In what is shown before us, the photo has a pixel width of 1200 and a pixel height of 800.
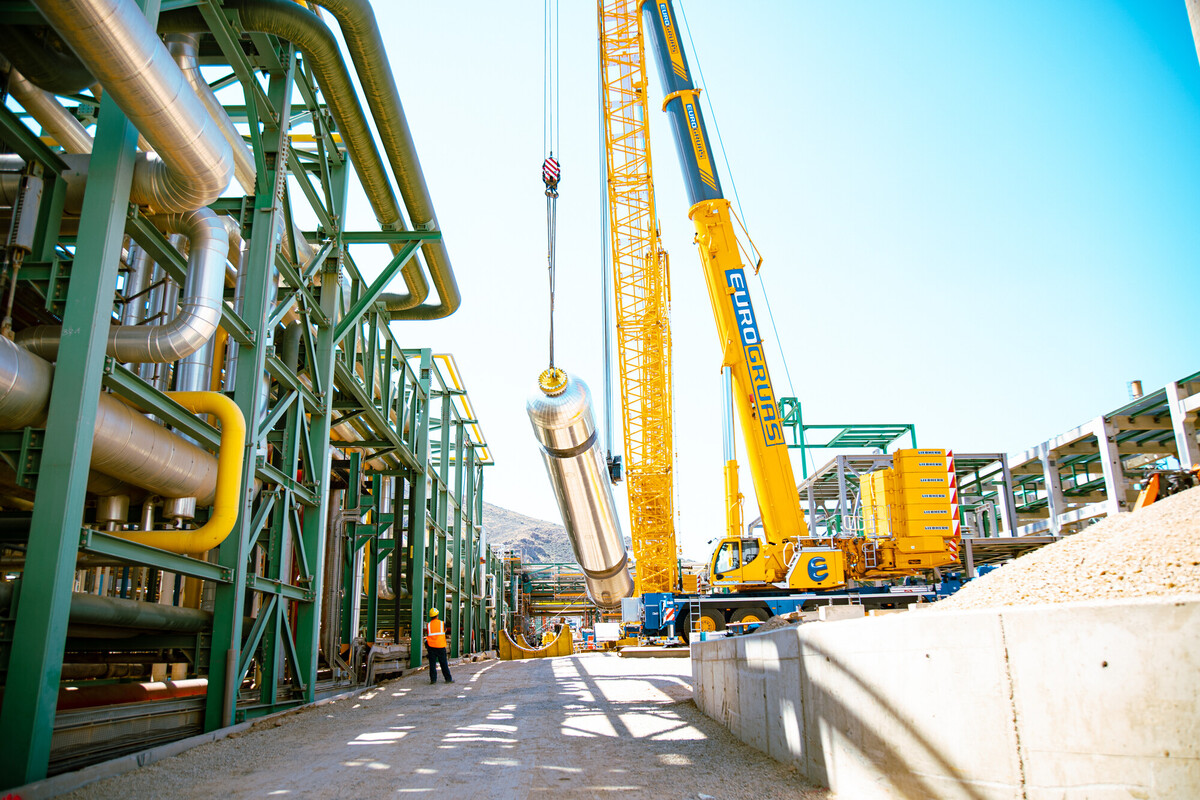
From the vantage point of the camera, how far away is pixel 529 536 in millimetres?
126875

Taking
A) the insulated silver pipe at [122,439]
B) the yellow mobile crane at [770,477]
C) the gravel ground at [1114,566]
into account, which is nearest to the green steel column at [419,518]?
the yellow mobile crane at [770,477]

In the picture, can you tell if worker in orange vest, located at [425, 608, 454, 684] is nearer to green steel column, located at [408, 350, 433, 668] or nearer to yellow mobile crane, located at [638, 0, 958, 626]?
green steel column, located at [408, 350, 433, 668]

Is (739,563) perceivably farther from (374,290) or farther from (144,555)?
(144,555)

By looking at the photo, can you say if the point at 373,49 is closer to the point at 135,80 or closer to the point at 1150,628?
the point at 135,80

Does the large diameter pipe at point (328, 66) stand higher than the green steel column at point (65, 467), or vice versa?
the large diameter pipe at point (328, 66)

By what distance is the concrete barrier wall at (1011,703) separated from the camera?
2.71 m

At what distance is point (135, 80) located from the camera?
552 cm

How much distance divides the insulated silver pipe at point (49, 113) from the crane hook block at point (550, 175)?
36.7 feet

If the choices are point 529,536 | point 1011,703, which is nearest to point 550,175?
point 1011,703

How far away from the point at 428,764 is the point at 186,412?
400 centimetres

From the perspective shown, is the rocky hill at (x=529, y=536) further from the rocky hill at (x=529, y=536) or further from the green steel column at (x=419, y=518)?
the green steel column at (x=419, y=518)

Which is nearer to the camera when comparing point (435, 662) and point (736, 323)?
point (435, 662)

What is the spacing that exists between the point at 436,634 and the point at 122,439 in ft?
29.0

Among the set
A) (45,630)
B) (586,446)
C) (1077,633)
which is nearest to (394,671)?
(586,446)
